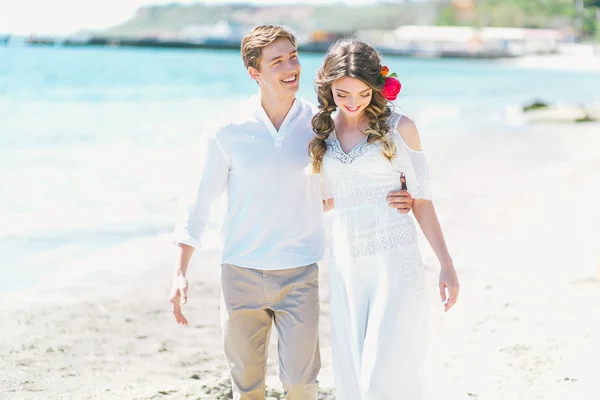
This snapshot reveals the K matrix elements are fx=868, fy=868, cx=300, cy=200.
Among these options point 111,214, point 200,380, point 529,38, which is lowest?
point 200,380

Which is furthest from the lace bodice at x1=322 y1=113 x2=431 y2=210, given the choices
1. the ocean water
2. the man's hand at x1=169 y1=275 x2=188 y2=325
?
the ocean water

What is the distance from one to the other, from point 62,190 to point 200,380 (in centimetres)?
875

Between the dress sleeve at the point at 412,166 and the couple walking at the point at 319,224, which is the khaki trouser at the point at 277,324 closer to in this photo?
the couple walking at the point at 319,224

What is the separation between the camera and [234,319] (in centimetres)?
365

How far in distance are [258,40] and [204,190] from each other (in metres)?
0.67

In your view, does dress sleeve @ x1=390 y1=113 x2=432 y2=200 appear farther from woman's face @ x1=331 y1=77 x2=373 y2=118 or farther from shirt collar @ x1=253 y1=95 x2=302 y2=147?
shirt collar @ x1=253 y1=95 x2=302 y2=147

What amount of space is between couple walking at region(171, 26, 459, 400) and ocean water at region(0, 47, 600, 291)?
0.89 m

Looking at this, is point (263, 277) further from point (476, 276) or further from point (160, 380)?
point (476, 276)

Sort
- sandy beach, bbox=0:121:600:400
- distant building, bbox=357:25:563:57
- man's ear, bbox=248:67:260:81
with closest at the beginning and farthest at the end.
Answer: man's ear, bbox=248:67:260:81, sandy beach, bbox=0:121:600:400, distant building, bbox=357:25:563:57

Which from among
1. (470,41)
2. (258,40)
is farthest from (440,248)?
(470,41)

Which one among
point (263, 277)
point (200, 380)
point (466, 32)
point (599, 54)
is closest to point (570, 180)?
point (200, 380)

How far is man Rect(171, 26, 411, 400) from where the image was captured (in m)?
3.60

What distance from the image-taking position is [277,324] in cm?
369

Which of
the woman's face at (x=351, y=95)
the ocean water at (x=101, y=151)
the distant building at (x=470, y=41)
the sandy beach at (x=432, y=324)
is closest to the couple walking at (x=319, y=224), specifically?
the woman's face at (x=351, y=95)
